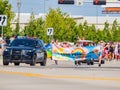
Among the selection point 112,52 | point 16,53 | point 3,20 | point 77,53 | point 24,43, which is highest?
point 3,20

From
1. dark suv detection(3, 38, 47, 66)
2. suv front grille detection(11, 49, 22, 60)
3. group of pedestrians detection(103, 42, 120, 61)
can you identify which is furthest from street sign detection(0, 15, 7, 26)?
group of pedestrians detection(103, 42, 120, 61)

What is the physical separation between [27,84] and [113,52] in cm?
3607

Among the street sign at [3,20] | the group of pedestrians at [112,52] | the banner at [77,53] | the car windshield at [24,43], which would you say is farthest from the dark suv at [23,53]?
the group of pedestrians at [112,52]

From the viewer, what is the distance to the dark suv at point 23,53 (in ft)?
109

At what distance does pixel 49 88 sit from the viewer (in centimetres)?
1723

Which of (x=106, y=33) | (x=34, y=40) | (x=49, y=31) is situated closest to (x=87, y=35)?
(x=106, y=33)

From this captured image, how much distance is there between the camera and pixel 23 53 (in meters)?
33.2

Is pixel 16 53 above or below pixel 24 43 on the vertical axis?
below

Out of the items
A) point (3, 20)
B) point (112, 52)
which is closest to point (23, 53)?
point (3, 20)

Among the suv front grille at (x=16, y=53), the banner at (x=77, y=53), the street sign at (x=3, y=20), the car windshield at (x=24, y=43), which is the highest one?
the street sign at (x=3, y=20)

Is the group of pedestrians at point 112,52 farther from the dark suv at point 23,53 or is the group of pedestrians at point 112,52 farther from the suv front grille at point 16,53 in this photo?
the suv front grille at point 16,53

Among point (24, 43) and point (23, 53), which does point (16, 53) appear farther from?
point (24, 43)

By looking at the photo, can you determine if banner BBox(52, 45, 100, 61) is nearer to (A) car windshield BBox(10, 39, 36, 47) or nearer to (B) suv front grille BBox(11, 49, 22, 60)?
(A) car windshield BBox(10, 39, 36, 47)

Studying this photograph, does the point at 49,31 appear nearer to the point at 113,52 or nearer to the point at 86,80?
the point at 113,52
